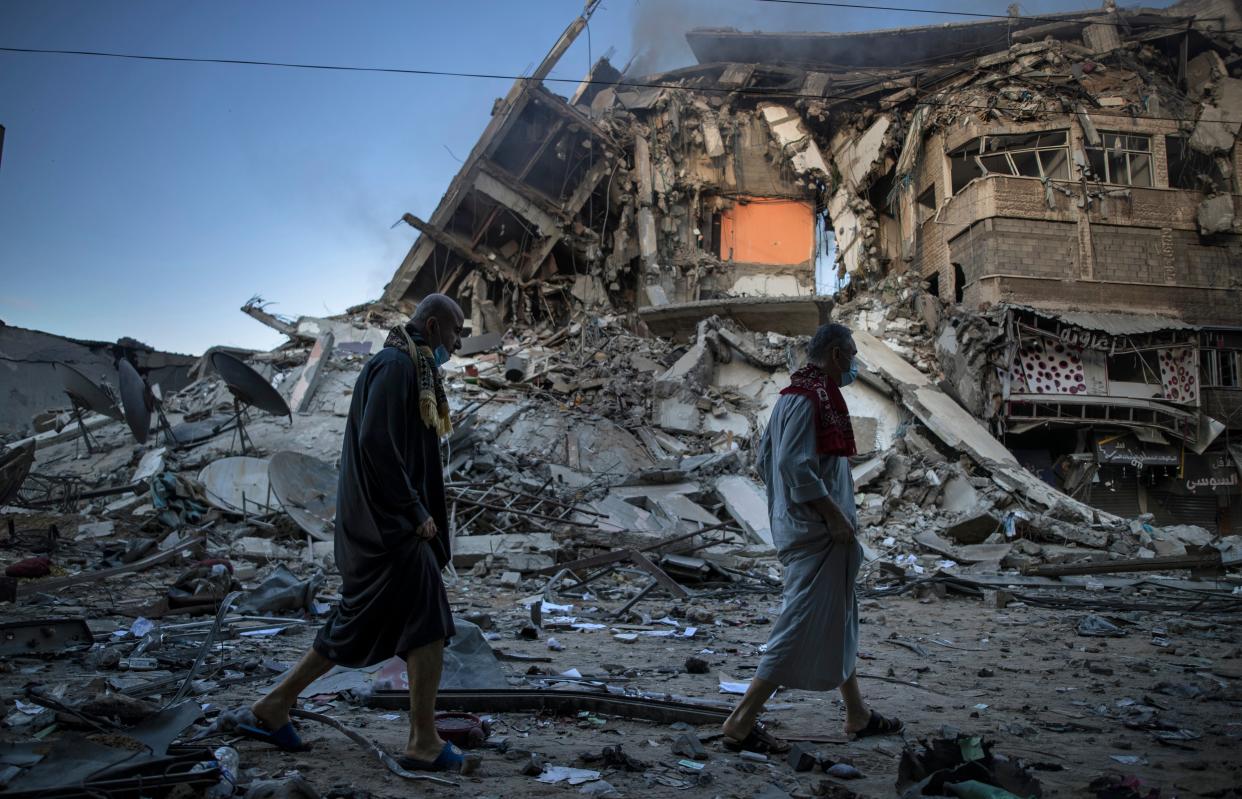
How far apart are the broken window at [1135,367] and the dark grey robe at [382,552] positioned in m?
18.1

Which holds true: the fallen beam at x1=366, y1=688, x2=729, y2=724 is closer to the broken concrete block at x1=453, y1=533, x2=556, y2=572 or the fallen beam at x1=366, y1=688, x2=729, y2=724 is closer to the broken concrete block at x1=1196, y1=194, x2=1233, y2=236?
the broken concrete block at x1=453, y1=533, x2=556, y2=572

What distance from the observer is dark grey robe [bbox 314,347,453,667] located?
233cm

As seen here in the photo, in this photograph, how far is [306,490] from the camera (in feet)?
30.5

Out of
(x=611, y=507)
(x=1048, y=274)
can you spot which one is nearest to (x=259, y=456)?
(x=611, y=507)

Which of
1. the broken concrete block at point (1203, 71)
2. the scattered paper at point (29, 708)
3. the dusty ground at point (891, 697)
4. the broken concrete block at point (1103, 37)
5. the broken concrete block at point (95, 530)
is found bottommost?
the dusty ground at point (891, 697)

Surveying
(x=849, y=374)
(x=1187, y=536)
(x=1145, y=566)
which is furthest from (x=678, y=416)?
(x=849, y=374)

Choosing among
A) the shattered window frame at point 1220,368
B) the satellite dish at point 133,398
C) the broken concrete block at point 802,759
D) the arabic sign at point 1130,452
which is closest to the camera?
the broken concrete block at point 802,759

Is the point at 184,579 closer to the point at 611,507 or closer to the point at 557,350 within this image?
the point at 611,507

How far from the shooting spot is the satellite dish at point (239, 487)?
9.38 m

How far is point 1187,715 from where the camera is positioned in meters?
3.13

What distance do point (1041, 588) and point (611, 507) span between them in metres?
4.92

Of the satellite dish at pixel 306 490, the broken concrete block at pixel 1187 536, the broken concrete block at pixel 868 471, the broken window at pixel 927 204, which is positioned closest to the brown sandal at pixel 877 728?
the satellite dish at pixel 306 490

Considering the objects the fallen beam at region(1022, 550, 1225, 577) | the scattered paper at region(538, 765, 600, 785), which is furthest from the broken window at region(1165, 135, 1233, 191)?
the scattered paper at region(538, 765, 600, 785)

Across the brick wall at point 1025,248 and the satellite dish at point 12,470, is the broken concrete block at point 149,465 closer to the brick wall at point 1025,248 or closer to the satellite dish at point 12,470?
the satellite dish at point 12,470
